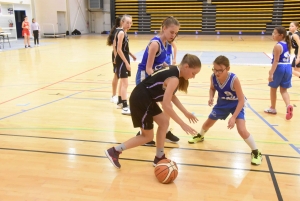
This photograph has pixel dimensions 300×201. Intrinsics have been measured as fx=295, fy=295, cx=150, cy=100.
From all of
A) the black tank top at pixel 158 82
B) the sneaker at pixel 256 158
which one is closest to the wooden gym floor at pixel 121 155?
the sneaker at pixel 256 158

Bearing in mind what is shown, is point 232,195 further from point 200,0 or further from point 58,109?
point 200,0

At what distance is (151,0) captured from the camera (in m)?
23.9

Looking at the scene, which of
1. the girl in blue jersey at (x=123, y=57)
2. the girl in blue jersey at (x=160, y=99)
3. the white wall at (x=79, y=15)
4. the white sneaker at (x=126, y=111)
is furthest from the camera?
the white wall at (x=79, y=15)

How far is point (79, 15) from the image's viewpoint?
2575cm

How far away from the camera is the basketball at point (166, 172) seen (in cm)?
285

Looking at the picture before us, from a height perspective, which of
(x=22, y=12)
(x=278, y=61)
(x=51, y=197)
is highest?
(x=22, y=12)

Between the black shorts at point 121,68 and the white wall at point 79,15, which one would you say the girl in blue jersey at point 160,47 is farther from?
the white wall at point 79,15

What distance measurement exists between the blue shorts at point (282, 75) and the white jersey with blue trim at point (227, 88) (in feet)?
6.04

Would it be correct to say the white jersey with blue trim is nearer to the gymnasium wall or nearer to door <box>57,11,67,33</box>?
the gymnasium wall

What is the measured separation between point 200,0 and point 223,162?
71.7ft

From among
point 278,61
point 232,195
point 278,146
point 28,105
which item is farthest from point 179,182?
point 28,105

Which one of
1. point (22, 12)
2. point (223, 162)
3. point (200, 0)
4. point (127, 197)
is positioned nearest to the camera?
point (127, 197)

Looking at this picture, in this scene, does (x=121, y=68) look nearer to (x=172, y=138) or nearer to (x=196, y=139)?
(x=172, y=138)

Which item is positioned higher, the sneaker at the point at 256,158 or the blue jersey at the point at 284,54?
the blue jersey at the point at 284,54
